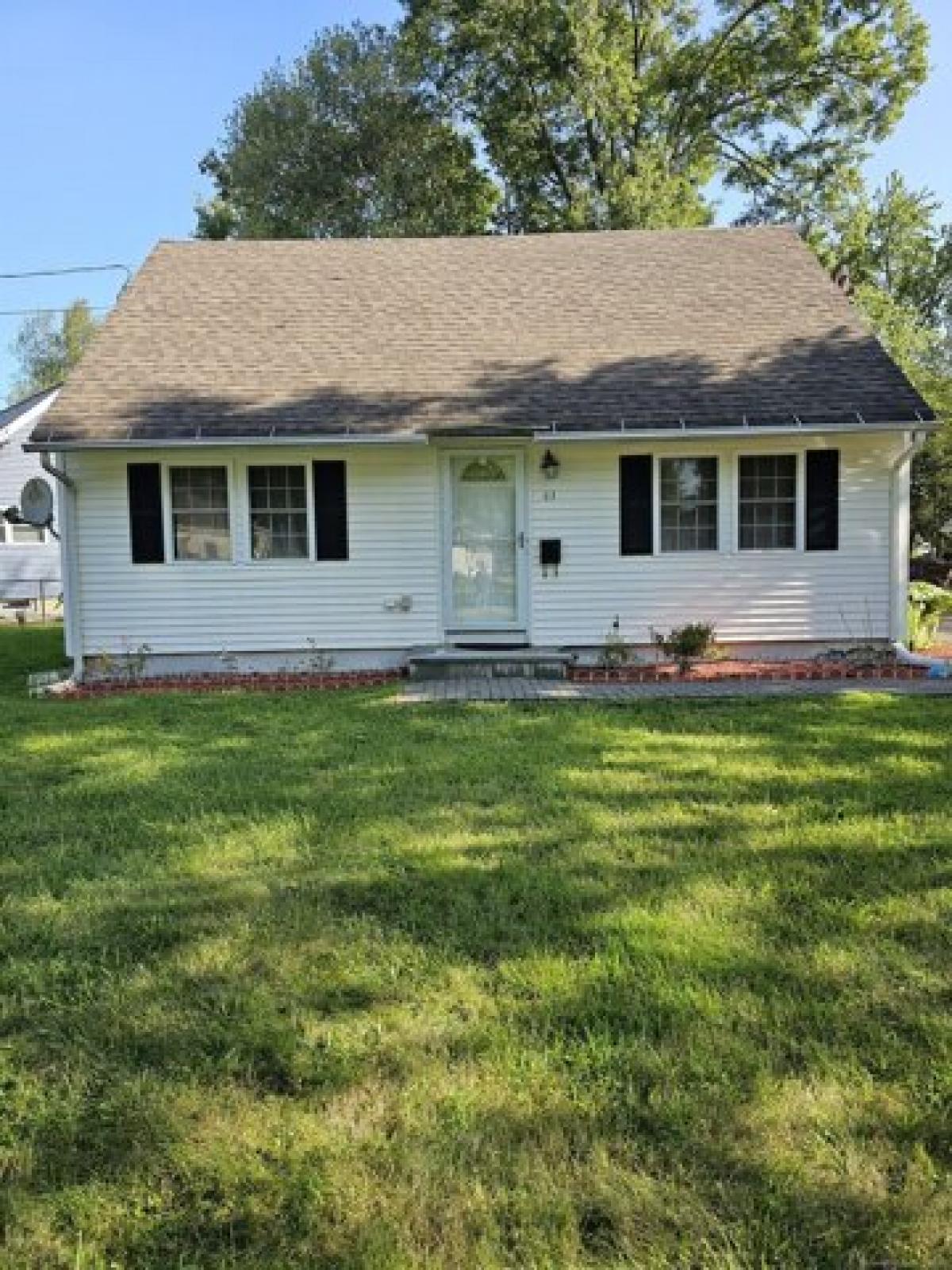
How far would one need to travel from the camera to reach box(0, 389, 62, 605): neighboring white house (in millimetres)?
24312

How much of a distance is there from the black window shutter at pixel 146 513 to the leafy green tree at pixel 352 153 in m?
16.3

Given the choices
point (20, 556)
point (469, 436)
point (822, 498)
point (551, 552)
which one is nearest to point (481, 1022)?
point (469, 436)

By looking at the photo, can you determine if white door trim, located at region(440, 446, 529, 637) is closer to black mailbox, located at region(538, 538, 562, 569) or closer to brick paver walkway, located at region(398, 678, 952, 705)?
black mailbox, located at region(538, 538, 562, 569)

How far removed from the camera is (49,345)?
5853cm

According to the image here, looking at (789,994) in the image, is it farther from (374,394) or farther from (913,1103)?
(374,394)

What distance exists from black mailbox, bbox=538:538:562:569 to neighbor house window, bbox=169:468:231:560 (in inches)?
138

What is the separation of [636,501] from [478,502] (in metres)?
1.79

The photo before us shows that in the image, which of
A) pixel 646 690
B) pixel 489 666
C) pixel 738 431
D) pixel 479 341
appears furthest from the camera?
pixel 479 341

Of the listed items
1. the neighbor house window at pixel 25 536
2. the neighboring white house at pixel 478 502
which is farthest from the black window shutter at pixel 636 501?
the neighbor house window at pixel 25 536

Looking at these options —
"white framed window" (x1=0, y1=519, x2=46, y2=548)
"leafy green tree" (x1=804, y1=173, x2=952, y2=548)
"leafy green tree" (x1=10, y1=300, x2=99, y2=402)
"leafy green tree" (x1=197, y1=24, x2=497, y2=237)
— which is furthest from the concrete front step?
"leafy green tree" (x1=10, y1=300, x2=99, y2=402)

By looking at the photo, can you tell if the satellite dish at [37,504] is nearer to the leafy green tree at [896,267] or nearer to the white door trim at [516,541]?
the white door trim at [516,541]

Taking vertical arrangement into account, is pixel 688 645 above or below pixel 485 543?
below

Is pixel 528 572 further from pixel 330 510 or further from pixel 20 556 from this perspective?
pixel 20 556

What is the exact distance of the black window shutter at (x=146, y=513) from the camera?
34.4ft
